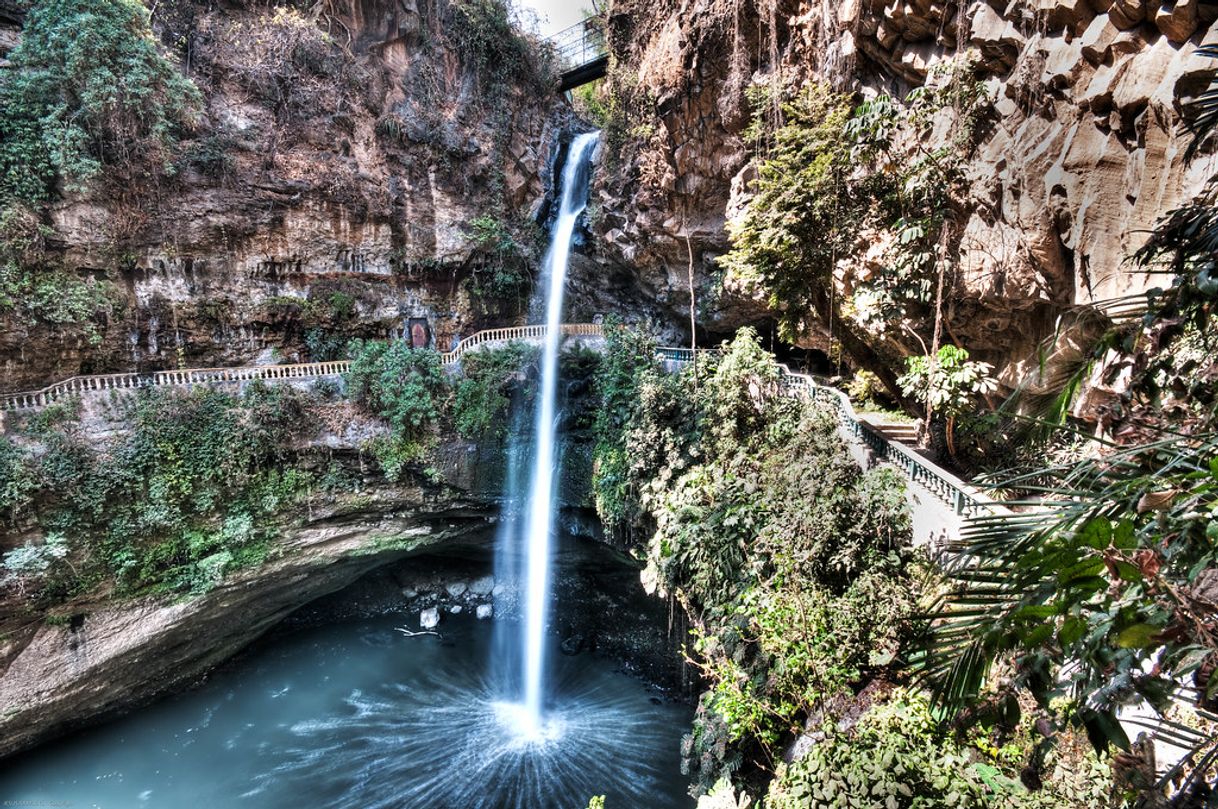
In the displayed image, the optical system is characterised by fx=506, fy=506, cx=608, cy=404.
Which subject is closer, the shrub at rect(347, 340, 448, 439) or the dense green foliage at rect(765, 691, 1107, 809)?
the dense green foliage at rect(765, 691, 1107, 809)

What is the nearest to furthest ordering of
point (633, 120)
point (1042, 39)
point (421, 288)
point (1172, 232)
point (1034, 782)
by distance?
point (1172, 232) < point (1034, 782) < point (1042, 39) < point (633, 120) < point (421, 288)

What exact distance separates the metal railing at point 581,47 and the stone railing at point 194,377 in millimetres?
11685

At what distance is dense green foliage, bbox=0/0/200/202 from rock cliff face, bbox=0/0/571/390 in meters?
0.73

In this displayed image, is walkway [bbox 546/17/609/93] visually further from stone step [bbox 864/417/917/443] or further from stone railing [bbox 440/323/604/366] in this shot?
stone step [bbox 864/417/917/443]

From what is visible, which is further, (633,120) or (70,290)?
(633,120)

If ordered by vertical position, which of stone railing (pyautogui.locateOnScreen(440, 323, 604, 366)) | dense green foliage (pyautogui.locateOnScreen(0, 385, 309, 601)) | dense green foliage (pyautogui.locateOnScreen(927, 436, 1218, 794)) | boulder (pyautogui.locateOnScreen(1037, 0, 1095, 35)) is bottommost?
dense green foliage (pyautogui.locateOnScreen(0, 385, 309, 601))

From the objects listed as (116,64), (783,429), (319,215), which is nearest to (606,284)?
(319,215)

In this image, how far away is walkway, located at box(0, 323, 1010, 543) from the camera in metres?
6.16

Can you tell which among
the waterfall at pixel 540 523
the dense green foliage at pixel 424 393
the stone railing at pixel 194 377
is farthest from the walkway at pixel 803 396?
the waterfall at pixel 540 523

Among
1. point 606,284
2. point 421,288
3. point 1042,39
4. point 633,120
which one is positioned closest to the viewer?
point 1042,39

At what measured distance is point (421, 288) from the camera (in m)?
16.6

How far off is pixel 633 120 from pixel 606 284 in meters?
5.56

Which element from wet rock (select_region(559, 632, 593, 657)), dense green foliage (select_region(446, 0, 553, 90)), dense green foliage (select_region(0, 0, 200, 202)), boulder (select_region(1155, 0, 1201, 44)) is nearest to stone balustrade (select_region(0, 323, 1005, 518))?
dense green foliage (select_region(0, 0, 200, 202))

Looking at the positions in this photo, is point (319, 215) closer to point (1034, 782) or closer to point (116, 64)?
point (116, 64)
